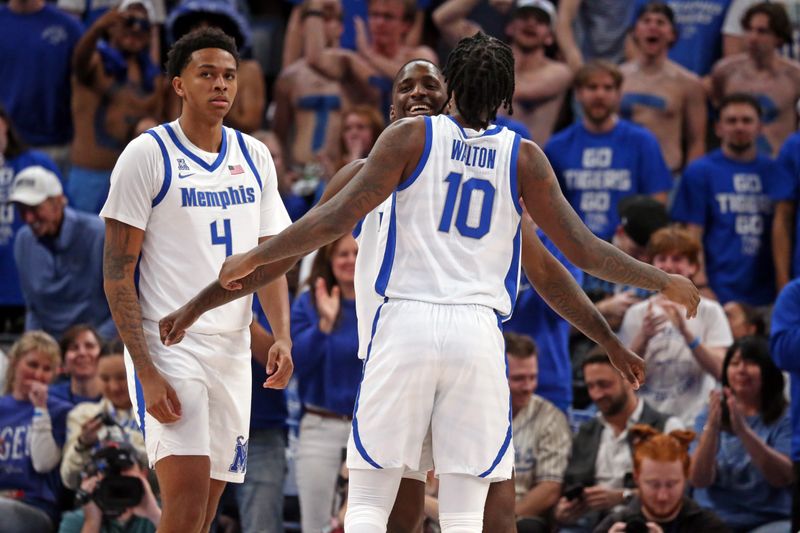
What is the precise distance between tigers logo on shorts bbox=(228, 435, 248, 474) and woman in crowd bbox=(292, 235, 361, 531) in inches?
94.6

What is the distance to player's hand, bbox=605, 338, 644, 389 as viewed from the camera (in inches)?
206

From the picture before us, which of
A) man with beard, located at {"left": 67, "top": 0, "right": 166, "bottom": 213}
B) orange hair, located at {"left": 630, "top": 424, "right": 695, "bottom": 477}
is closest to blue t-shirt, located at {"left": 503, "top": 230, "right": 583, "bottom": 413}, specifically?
orange hair, located at {"left": 630, "top": 424, "right": 695, "bottom": 477}

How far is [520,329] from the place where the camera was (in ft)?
28.6

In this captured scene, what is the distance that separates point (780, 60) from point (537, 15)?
6.17ft

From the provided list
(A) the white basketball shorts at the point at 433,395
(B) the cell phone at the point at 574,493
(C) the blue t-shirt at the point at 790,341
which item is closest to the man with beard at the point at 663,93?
(C) the blue t-shirt at the point at 790,341

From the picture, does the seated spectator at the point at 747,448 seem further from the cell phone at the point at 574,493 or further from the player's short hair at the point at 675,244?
the player's short hair at the point at 675,244

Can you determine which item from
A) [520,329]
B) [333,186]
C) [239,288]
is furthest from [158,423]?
[520,329]

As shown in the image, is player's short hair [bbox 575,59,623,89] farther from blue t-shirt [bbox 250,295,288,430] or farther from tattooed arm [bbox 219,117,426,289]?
tattooed arm [bbox 219,117,426,289]

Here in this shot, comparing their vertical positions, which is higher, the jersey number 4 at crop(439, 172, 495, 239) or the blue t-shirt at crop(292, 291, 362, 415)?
the jersey number 4 at crop(439, 172, 495, 239)

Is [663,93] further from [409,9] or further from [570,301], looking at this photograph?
[570,301]

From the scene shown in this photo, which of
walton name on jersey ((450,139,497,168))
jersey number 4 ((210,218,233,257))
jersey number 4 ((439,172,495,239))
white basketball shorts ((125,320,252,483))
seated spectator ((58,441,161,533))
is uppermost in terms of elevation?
walton name on jersey ((450,139,497,168))

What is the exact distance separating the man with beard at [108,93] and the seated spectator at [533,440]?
4.30 meters

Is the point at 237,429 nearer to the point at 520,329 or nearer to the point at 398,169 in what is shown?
the point at 398,169

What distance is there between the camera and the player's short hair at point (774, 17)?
1037cm
